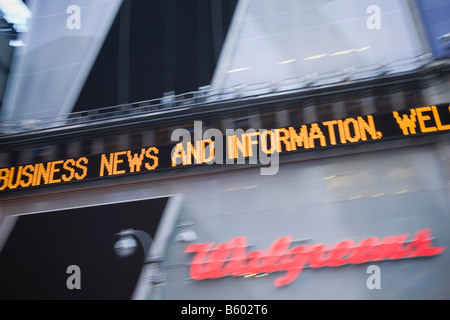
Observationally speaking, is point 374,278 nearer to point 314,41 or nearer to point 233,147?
point 233,147

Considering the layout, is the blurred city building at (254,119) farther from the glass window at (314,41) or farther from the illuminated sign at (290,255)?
the illuminated sign at (290,255)

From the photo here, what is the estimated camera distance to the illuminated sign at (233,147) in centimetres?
728

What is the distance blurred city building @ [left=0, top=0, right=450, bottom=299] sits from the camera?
722cm

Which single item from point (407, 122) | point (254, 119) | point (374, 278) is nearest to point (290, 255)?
point (374, 278)

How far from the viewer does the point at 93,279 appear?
7867mm

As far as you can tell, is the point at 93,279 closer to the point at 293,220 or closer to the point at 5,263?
the point at 5,263

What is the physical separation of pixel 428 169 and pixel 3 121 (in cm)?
1178

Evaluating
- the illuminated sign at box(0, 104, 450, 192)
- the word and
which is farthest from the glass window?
the word and

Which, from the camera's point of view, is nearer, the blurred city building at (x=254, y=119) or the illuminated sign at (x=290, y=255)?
the illuminated sign at (x=290, y=255)

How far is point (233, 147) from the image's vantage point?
7941 mm

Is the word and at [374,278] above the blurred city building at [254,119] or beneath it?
beneath

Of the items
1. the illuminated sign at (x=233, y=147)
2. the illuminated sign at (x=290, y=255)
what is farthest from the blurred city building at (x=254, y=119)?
the illuminated sign at (x=290, y=255)

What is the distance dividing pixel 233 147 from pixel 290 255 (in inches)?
111

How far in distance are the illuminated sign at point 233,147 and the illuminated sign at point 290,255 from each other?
6.91ft
